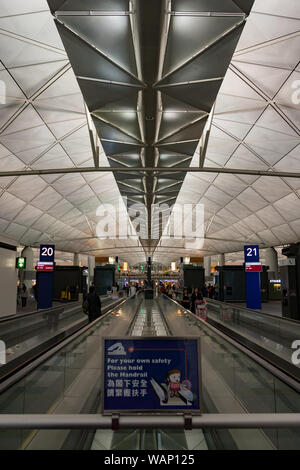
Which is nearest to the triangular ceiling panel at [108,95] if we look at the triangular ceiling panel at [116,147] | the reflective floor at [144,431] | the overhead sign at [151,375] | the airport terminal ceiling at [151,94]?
the airport terminal ceiling at [151,94]

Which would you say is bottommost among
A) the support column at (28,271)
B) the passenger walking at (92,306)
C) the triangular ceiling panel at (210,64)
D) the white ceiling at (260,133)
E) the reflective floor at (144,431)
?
the reflective floor at (144,431)

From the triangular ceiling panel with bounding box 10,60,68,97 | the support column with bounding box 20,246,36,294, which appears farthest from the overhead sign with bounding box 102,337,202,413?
the support column with bounding box 20,246,36,294

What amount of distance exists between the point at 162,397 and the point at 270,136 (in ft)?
73.6

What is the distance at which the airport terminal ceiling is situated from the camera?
31.1 feet

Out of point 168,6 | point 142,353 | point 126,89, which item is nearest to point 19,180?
point 126,89

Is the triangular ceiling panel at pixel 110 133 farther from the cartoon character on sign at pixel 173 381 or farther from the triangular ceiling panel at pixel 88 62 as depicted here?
the cartoon character on sign at pixel 173 381

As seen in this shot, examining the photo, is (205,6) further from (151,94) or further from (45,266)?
(45,266)

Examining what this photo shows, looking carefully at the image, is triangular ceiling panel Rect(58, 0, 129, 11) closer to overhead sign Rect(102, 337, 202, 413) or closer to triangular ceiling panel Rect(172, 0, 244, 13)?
triangular ceiling panel Rect(172, 0, 244, 13)

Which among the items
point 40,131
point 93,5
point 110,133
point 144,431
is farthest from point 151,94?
point 40,131

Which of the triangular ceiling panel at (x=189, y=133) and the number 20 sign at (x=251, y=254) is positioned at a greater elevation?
the triangular ceiling panel at (x=189, y=133)

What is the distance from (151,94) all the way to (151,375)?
1134cm

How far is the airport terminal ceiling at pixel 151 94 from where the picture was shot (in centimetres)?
948

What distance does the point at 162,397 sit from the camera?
2867 millimetres

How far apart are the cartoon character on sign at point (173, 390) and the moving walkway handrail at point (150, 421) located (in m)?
0.16
